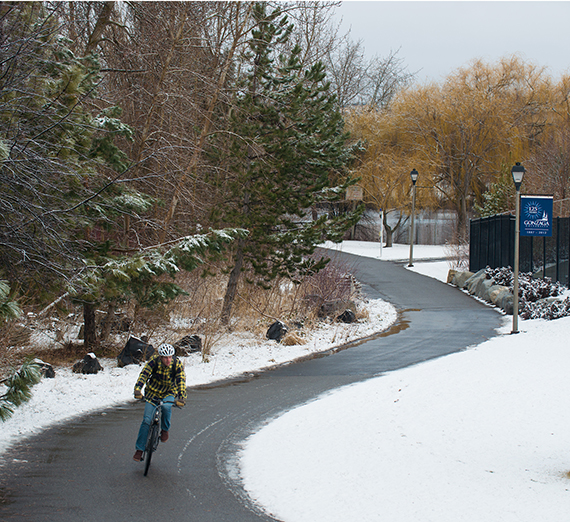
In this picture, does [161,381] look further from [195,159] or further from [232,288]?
[232,288]

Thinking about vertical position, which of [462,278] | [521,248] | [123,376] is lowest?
[123,376]

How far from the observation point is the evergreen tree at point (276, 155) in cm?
1598

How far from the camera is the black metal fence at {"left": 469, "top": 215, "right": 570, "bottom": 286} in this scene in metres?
21.7

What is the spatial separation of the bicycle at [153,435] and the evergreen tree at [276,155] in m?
9.00

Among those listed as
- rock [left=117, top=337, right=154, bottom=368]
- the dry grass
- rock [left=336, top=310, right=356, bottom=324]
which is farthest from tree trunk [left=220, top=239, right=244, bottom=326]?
rock [left=117, top=337, right=154, bottom=368]

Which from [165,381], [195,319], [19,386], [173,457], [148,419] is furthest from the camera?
[195,319]

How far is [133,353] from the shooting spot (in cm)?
1291

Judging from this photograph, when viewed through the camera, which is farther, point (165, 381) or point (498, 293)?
point (498, 293)

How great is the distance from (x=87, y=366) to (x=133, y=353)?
1.18m

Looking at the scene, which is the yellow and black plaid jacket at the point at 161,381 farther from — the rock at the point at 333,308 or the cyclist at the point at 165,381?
the rock at the point at 333,308

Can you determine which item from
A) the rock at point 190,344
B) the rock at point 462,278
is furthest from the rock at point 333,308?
the rock at point 462,278

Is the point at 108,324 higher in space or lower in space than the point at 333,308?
higher

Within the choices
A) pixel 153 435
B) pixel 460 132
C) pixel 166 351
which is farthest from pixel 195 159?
pixel 460 132

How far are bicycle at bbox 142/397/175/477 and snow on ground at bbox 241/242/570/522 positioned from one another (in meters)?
0.99
